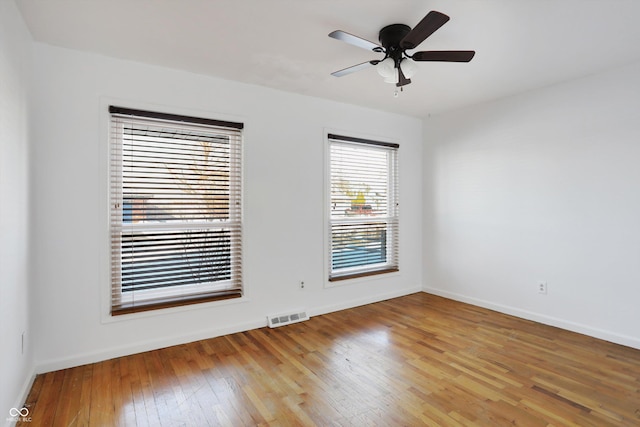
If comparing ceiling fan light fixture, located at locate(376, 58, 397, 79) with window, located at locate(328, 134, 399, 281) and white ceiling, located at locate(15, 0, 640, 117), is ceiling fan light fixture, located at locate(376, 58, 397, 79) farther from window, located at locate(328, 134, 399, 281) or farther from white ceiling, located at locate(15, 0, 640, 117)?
window, located at locate(328, 134, 399, 281)

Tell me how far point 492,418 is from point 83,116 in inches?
146

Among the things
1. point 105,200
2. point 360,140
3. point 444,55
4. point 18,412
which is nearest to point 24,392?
point 18,412

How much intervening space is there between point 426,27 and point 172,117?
2.28m

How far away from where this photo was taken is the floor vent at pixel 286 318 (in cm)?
350

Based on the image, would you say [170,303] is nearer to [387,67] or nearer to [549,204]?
[387,67]

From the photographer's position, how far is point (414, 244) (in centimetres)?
490

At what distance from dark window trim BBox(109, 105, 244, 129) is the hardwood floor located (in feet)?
6.92

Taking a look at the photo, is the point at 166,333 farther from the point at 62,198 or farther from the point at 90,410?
the point at 62,198

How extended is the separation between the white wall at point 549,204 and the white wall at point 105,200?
1.25 meters

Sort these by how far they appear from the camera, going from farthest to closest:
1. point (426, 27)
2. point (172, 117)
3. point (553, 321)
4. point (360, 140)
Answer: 1. point (360, 140)
2. point (553, 321)
3. point (172, 117)
4. point (426, 27)

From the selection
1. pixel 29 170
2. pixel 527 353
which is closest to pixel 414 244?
pixel 527 353

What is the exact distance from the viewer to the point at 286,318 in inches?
142

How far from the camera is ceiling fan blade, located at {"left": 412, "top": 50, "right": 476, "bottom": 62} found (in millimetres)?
2232

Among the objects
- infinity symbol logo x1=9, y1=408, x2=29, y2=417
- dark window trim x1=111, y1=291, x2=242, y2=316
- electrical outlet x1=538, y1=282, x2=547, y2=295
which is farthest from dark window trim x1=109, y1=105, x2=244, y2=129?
electrical outlet x1=538, y1=282, x2=547, y2=295
